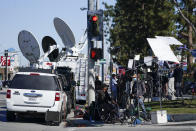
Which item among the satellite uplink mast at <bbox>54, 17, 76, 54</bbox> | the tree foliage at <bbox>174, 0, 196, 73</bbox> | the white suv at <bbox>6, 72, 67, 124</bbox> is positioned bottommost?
the white suv at <bbox>6, 72, 67, 124</bbox>

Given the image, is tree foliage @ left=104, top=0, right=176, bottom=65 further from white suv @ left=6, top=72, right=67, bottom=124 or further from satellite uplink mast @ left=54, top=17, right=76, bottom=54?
white suv @ left=6, top=72, right=67, bottom=124

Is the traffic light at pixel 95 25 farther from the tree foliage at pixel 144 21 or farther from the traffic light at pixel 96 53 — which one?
the tree foliage at pixel 144 21

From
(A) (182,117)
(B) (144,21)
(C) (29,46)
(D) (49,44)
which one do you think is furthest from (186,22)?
(A) (182,117)

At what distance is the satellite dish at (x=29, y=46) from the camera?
25147 mm

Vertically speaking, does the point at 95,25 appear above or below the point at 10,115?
above

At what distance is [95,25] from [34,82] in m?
3.52

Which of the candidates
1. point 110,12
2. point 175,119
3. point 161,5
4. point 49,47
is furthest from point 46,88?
point 110,12

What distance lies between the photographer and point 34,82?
16.0 m

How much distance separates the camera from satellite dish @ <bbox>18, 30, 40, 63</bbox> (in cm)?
2515

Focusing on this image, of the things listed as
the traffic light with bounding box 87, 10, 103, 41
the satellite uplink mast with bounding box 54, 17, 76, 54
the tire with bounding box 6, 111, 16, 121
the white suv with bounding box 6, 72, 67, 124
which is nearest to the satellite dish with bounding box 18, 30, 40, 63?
the satellite uplink mast with bounding box 54, 17, 76, 54

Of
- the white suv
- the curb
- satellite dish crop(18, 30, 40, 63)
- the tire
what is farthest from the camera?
satellite dish crop(18, 30, 40, 63)

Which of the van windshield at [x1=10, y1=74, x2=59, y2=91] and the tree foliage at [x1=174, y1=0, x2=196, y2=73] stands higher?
the tree foliage at [x1=174, y1=0, x2=196, y2=73]

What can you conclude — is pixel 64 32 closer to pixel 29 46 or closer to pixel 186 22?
pixel 29 46

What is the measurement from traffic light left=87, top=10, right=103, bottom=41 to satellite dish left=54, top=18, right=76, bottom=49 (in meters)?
6.29
